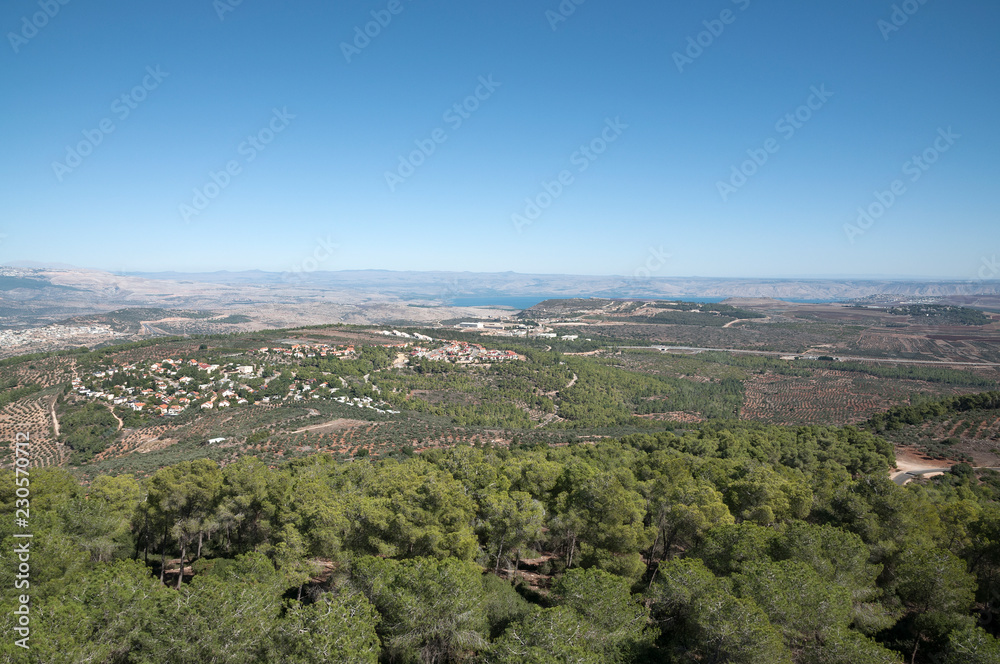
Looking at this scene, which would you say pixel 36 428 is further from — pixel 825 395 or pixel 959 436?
pixel 825 395

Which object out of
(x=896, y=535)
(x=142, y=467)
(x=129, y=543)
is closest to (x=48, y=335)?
(x=142, y=467)

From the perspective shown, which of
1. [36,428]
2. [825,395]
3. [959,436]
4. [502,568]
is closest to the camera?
[502,568]

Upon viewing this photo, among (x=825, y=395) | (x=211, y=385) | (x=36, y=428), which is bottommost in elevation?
(x=825, y=395)

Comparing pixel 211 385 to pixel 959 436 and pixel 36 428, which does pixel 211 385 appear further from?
pixel 959 436

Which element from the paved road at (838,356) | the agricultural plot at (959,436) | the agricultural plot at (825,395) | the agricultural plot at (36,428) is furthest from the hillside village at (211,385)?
the paved road at (838,356)

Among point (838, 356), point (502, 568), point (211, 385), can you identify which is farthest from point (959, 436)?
point (838, 356)

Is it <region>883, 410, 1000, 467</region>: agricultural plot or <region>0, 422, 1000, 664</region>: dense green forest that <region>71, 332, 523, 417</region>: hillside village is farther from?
<region>883, 410, 1000, 467</region>: agricultural plot

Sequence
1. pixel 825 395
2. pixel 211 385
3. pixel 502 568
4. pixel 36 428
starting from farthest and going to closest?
pixel 825 395, pixel 211 385, pixel 36 428, pixel 502 568

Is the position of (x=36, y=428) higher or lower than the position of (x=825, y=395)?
higher

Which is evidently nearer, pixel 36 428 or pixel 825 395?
pixel 36 428

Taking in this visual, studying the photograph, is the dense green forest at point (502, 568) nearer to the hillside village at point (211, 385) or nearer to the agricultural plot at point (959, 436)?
the agricultural plot at point (959, 436)

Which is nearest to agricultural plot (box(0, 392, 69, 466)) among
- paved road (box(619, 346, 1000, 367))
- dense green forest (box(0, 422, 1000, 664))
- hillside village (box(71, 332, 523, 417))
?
hillside village (box(71, 332, 523, 417))
